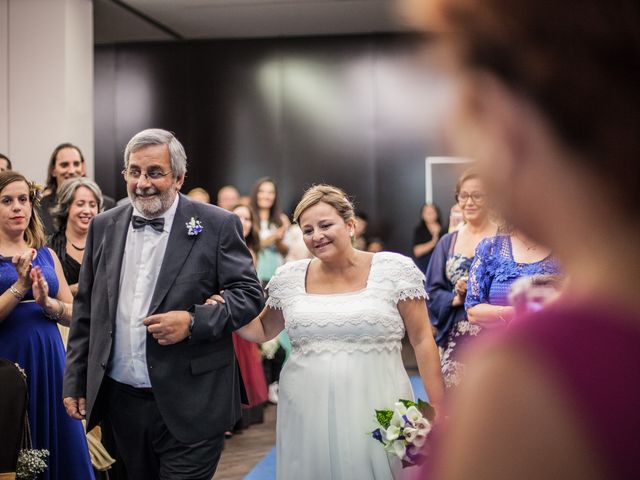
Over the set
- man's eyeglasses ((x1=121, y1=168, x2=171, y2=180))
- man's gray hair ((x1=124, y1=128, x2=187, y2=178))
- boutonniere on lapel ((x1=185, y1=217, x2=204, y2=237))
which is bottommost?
boutonniere on lapel ((x1=185, y1=217, x2=204, y2=237))

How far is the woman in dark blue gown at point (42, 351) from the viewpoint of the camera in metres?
4.54

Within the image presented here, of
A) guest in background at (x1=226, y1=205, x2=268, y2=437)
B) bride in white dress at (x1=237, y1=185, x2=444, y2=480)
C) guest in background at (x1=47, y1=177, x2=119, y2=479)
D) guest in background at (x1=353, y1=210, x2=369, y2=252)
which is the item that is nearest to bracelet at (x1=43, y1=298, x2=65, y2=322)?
guest in background at (x1=47, y1=177, x2=119, y2=479)

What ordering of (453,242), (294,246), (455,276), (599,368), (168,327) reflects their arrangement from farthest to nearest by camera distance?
(294,246) → (453,242) → (455,276) → (168,327) → (599,368)

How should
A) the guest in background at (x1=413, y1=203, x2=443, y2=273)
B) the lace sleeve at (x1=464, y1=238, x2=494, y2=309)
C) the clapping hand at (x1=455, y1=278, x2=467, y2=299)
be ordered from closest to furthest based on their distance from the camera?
the lace sleeve at (x1=464, y1=238, x2=494, y2=309), the clapping hand at (x1=455, y1=278, x2=467, y2=299), the guest in background at (x1=413, y1=203, x2=443, y2=273)

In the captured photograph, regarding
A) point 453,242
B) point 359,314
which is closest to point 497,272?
point 359,314

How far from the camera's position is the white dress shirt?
11.9 feet

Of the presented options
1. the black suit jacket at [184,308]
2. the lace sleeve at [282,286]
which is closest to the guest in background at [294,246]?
the lace sleeve at [282,286]

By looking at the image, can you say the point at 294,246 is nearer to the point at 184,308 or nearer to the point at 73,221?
the point at 73,221

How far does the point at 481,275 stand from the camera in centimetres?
394

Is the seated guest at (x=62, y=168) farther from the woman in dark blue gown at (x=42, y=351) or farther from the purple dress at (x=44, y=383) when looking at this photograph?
the purple dress at (x=44, y=383)

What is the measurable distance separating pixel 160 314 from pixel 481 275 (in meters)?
1.41

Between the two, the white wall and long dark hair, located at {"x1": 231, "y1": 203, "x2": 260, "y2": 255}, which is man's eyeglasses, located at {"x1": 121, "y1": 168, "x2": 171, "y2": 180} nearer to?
long dark hair, located at {"x1": 231, "y1": 203, "x2": 260, "y2": 255}

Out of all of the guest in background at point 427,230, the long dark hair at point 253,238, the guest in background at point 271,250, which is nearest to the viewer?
the long dark hair at point 253,238

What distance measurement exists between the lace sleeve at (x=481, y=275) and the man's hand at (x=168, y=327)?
131 cm
